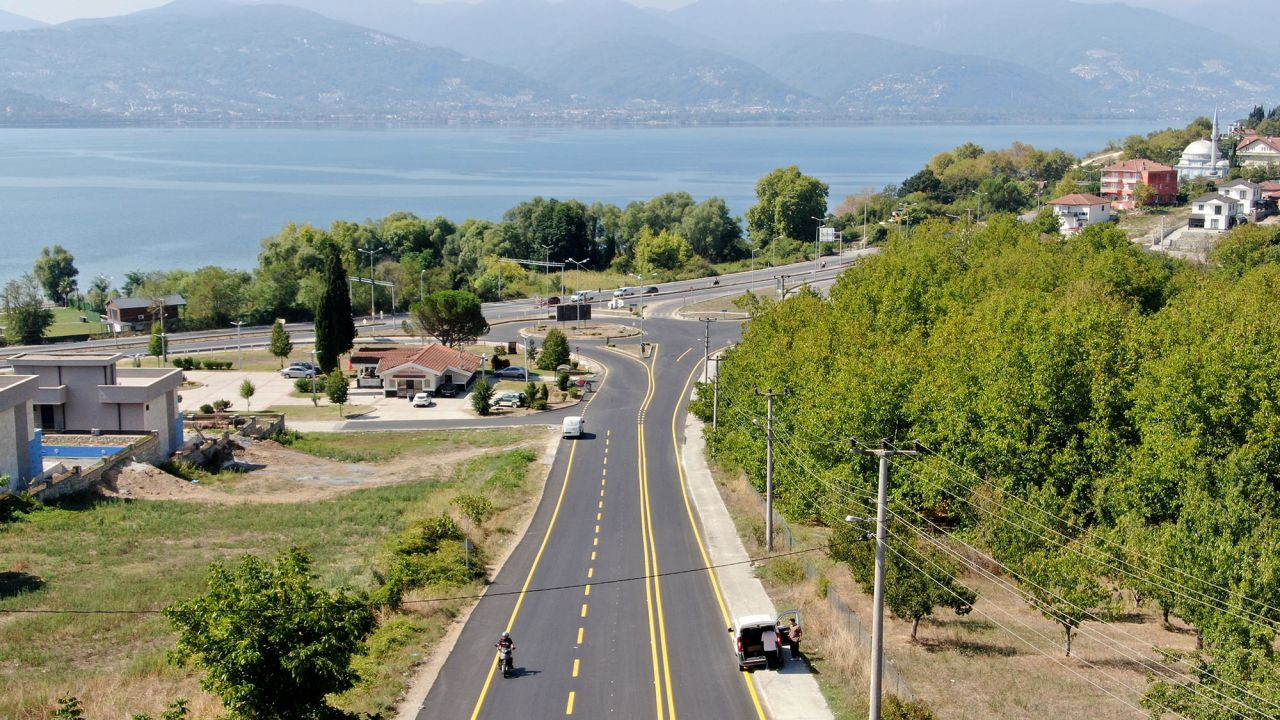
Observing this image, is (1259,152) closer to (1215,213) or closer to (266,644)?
(1215,213)

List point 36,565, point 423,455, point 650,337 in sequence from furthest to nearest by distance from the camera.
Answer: point 650,337 → point 423,455 → point 36,565

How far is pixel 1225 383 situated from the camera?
132 ft

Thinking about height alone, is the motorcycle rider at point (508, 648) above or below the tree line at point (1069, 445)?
below

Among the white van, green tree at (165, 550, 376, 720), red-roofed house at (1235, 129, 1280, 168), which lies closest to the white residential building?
red-roofed house at (1235, 129, 1280, 168)

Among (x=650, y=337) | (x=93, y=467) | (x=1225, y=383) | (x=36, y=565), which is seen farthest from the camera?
(x=650, y=337)

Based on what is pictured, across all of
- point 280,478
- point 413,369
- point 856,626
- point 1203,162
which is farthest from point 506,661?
point 1203,162

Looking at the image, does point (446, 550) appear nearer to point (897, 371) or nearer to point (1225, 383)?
point (897, 371)

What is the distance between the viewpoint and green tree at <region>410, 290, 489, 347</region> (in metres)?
89.2

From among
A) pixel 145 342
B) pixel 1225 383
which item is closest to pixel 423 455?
pixel 1225 383

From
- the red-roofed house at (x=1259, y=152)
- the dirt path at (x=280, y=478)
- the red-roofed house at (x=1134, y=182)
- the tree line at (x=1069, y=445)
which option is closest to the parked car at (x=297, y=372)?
the dirt path at (x=280, y=478)

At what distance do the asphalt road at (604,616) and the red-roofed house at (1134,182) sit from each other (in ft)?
372

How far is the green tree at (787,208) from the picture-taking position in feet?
513

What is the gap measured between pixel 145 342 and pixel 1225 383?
91156 mm

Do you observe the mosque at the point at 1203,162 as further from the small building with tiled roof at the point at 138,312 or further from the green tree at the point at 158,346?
the green tree at the point at 158,346
